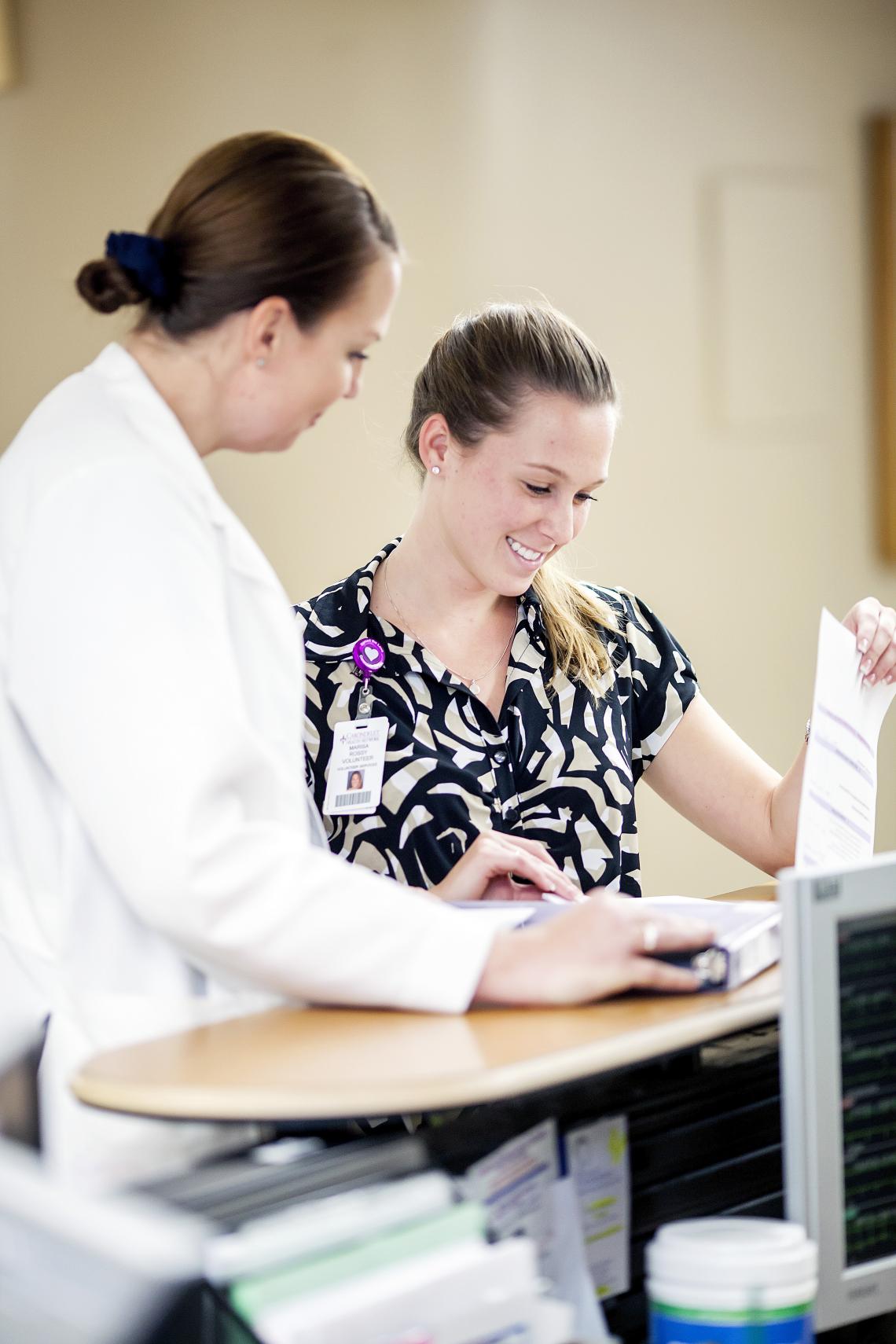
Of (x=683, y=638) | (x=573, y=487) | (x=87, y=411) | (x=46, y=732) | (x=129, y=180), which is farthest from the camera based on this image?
(x=683, y=638)

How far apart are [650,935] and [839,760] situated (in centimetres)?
50

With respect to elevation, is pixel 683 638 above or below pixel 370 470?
below

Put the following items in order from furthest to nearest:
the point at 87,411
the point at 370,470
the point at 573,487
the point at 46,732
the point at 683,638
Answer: the point at 683,638 < the point at 370,470 < the point at 573,487 < the point at 87,411 < the point at 46,732

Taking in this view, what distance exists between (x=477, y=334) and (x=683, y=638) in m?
1.95

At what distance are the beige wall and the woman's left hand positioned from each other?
135 centimetres

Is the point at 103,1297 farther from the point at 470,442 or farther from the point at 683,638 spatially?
the point at 683,638

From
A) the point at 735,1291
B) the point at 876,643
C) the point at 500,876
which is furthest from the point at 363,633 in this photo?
the point at 735,1291

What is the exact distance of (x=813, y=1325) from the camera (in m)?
1.30

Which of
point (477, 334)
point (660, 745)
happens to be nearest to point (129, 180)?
point (477, 334)

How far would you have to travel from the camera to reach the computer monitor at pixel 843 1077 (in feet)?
4.26

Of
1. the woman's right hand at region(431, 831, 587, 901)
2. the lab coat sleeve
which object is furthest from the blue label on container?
the woman's right hand at region(431, 831, 587, 901)

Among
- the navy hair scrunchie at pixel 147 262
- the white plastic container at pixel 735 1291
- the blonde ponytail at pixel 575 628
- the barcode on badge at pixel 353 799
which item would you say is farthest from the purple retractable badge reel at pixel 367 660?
the white plastic container at pixel 735 1291

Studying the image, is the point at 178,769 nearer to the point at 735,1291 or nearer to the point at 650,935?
the point at 650,935

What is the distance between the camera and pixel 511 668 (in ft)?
7.63
